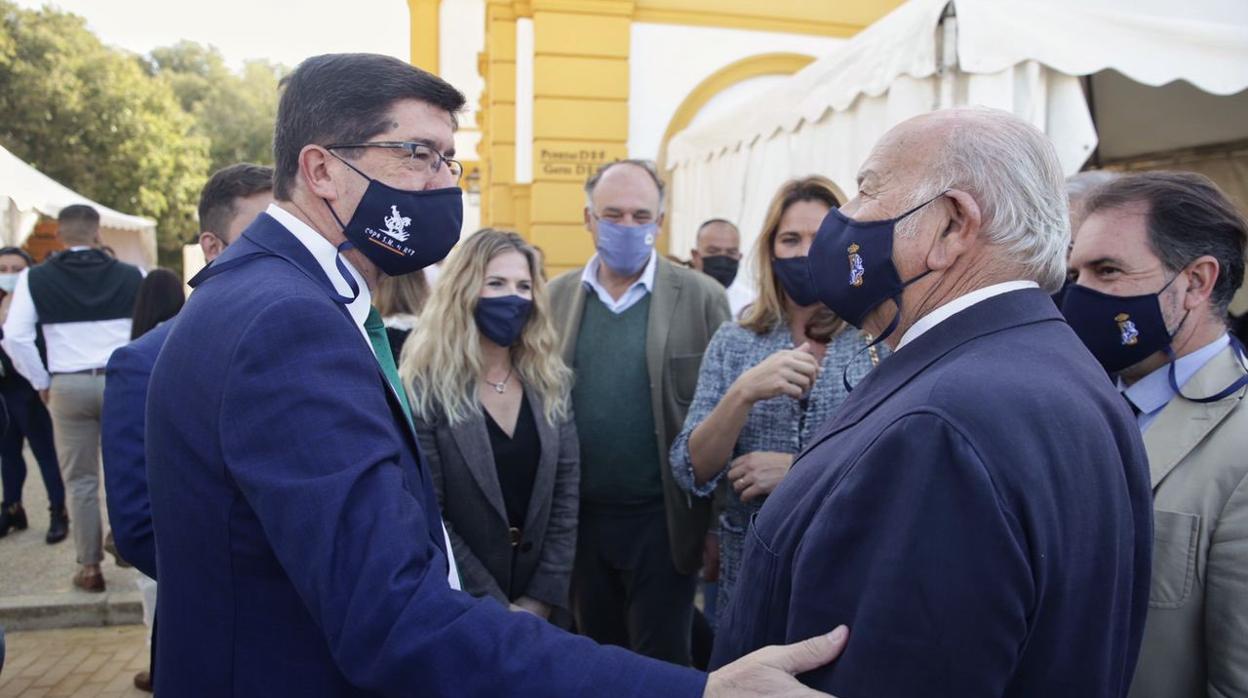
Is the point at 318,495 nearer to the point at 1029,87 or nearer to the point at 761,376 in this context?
the point at 761,376

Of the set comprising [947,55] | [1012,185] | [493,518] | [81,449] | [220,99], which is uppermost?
[220,99]

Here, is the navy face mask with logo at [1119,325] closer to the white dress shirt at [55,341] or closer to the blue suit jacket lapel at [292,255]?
the blue suit jacket lapel at [292,255]

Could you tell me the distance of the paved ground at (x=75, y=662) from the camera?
3.92 m

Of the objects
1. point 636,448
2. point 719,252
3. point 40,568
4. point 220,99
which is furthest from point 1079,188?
point 220,99

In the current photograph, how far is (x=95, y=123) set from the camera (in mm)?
23078

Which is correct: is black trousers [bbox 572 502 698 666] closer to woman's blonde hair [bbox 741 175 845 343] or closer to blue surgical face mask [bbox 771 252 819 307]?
woman's blonde hair [bbox 741 175 845 343]

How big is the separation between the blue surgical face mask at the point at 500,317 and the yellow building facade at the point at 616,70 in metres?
6.18

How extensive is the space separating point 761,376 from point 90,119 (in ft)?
86.7

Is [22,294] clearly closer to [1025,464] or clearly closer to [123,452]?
[123,452]

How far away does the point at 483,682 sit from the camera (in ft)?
3.75

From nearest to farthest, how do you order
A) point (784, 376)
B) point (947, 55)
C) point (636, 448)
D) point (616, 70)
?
point (784, 376) < point (636, 448) < point (947, 55) < point (616, 70)

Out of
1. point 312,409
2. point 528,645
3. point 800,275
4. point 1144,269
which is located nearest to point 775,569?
point 528,645

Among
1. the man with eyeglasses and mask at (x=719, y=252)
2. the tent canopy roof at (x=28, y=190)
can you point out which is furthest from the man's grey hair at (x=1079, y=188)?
the tent canopy roof at (x=28, y=190)

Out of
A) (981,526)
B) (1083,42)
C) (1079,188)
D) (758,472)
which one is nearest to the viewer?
(981,526)
